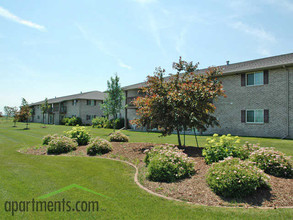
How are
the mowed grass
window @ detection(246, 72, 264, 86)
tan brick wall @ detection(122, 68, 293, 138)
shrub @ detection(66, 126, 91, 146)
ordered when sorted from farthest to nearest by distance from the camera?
window @ detection(246, 72, 264, 86) → tan brick wall @ detection(122, 68, 293, 138) → shrub @ detection(66, 126, 91, 146) → the mowed grass

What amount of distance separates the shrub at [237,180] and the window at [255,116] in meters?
14.1

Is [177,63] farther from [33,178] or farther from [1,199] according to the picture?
[1,199]

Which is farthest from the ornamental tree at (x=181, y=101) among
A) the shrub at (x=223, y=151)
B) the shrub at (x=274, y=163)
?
the shrub at (x=274, y=163)

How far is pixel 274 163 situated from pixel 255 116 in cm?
1313

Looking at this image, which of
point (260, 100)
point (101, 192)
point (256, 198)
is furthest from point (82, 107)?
point (256, 198)

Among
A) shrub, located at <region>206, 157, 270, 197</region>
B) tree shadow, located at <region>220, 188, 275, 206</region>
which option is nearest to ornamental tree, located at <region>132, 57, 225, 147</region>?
shrub, located at <region>206, 157, 270, 197</region>

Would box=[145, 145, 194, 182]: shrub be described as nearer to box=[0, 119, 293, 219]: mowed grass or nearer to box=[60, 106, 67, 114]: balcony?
box=[0, 119, 293, 219]: mowed grass

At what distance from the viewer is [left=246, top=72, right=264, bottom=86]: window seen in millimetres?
16719

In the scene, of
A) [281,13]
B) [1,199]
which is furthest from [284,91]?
[1,199]

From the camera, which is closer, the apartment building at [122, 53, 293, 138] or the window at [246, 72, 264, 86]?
the apartment building at [122, 53, 293, 138]

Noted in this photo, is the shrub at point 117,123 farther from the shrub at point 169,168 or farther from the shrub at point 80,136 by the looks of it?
the shrub at point 169,168

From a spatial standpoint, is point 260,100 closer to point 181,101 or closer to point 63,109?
point 181,101

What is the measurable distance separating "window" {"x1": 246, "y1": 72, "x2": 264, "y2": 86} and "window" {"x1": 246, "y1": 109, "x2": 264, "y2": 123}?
7.83ft

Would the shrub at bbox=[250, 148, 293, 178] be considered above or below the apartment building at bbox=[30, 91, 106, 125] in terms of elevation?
below
